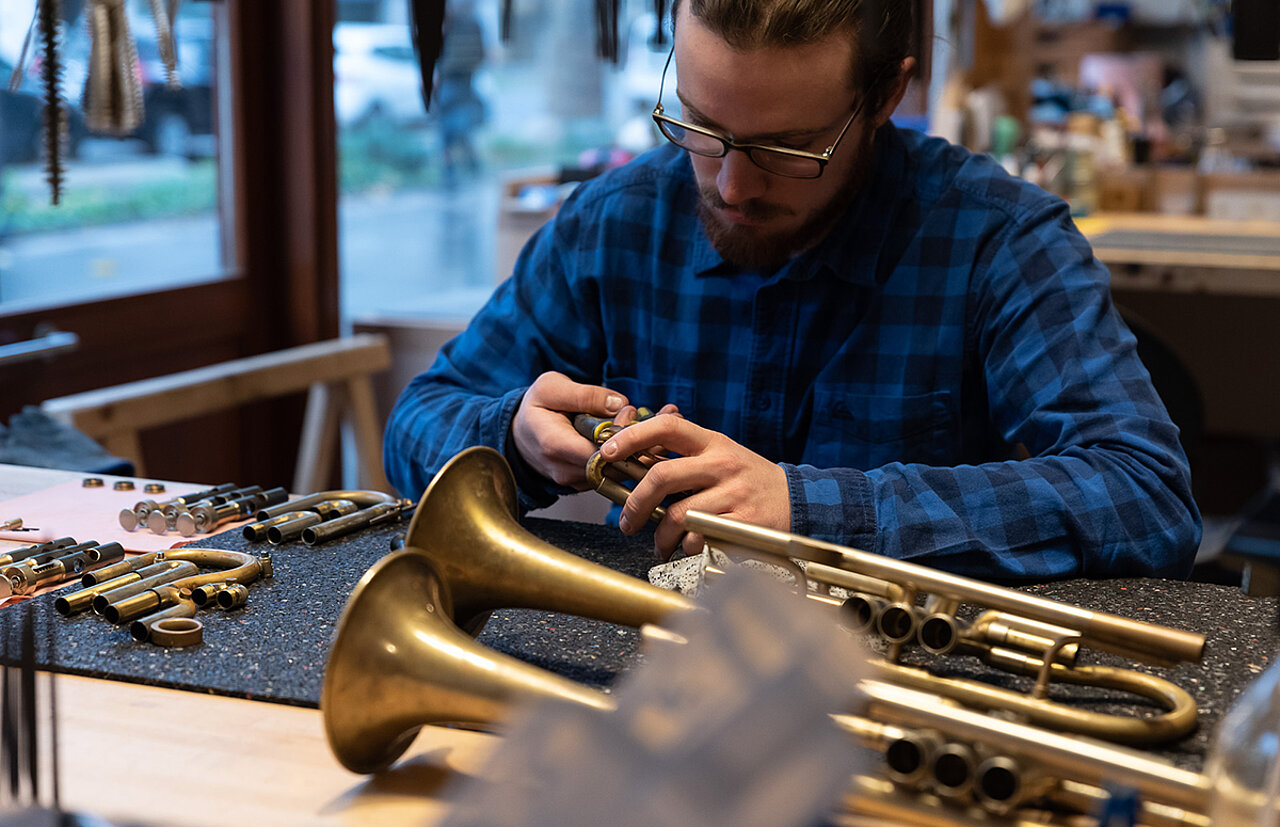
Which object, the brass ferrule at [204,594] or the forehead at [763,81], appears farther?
the forehead at [763,81]

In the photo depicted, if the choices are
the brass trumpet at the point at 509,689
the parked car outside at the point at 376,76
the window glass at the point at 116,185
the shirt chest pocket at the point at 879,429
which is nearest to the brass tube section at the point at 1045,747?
the brass trumpet at the point at 509,689

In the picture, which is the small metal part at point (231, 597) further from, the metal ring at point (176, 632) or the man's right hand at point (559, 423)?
the man's right hand at point (559, 423)

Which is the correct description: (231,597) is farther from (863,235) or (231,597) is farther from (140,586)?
(863,235)

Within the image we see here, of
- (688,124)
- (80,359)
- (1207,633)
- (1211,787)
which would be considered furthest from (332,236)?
(1211,787)

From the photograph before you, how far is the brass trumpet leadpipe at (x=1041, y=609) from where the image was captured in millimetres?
820

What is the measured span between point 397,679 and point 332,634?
0.22 metres

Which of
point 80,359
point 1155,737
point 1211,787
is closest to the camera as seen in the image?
point 1211,787

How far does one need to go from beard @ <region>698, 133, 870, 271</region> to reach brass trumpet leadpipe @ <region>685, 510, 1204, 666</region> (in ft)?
1.89

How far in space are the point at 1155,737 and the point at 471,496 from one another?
51 centimetres

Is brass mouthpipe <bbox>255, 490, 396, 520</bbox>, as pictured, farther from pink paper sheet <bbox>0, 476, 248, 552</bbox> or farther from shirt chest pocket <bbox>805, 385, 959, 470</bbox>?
shirt chest pocket <bbox>805, 385, 959, 470</bbox>

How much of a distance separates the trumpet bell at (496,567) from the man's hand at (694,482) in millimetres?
157

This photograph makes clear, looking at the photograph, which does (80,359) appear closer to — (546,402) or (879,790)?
(546,402)

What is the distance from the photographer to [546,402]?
1229 millimetres

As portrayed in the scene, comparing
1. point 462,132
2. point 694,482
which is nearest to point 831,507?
point 694,482
